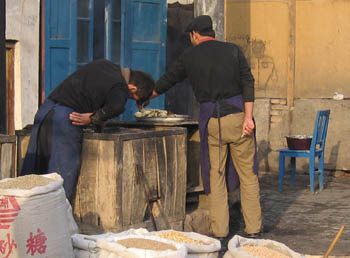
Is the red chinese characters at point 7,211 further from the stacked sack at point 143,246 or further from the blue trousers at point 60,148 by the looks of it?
the blue trousers at point 60,148

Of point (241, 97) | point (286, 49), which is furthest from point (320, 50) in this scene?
point (241, 97)

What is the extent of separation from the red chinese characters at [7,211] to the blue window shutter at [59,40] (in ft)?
17.3

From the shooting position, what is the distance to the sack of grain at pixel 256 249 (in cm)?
485

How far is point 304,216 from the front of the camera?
8203 millimetres

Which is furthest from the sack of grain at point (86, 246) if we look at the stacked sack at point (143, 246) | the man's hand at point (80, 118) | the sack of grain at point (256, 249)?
the man's hand at point (80, 118)

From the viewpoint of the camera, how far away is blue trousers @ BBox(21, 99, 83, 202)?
593 cm

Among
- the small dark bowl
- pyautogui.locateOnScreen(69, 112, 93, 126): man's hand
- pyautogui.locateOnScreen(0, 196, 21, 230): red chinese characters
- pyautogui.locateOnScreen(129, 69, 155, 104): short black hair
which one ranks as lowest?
the small dark bowl

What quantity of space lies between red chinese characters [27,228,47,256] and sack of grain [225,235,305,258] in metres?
1.29

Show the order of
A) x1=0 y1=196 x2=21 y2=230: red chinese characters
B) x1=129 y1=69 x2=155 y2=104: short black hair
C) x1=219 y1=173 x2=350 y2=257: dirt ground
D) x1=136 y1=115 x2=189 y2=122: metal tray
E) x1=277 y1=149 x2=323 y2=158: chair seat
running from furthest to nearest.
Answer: x1=277 y1=149 x2=323 y2=158: chair seat < x1=136 y1=115 x2=189 y2=122: metal tray < x1=219 y1=173 x2=350 y2=257: dirt ground < x1=129 y1=69 x2=155 y2=104: short black hair < x1=0 y1=196 x2=21 y2=230: red chinese characters

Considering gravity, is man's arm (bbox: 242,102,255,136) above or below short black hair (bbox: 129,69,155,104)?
below

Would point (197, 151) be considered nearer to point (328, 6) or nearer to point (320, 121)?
point (320, 121)

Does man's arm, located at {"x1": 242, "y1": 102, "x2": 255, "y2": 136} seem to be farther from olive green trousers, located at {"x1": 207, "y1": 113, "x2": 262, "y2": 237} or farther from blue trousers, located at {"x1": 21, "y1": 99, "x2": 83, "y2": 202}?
blue trousers, located at {"x1": 21, "y1": 99, "x2": 83, "y2": 202}

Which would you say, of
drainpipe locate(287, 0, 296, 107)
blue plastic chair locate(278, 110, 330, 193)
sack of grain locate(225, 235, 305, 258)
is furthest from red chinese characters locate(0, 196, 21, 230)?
drainpipe locate(287, 0, 296, 107)

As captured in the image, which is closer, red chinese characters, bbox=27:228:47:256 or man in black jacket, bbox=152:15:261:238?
red chinese characters, bbox=27:228:47:256
